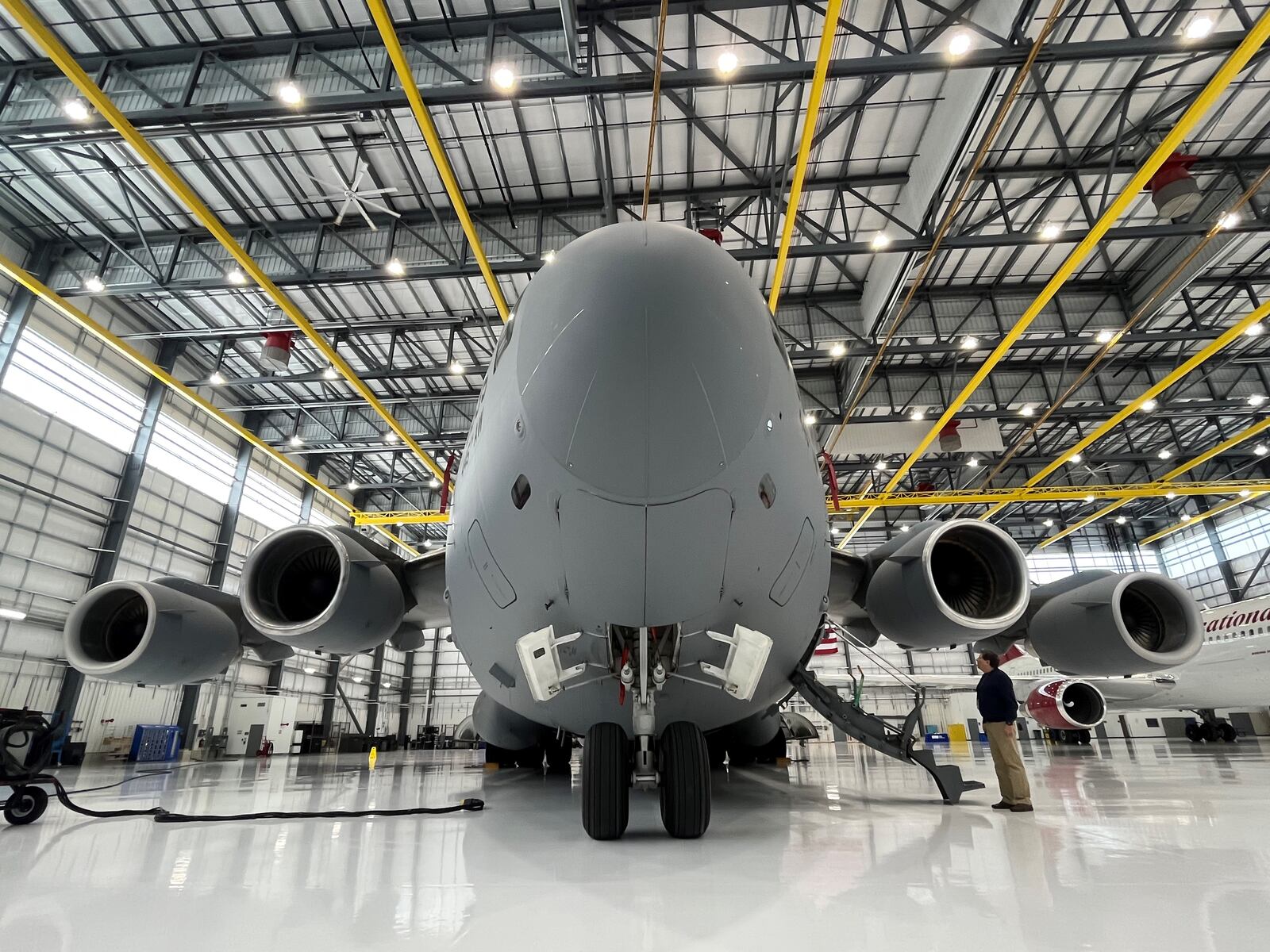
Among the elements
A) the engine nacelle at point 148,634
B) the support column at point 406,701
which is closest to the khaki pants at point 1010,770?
the engine nacelle at point 148,634

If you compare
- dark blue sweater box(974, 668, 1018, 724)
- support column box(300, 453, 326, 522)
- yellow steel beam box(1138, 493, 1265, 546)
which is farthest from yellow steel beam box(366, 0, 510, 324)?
yellow steel beam box(1138, 493, 1265, 546)

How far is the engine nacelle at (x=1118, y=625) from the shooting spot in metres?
6.56

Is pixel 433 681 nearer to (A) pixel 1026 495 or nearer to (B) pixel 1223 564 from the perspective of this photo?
(A) pixel 1026 495

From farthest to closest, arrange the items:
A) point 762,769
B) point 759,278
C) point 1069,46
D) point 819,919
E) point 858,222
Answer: point 759,278 → point 858,222 → point 762,769 → point 1069,46 → point 819,919

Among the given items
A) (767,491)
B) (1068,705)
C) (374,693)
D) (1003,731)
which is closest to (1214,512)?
(1068,705)

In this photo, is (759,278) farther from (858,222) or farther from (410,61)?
(410,61)

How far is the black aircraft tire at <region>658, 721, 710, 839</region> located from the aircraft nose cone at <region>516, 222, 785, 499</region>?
1.99m

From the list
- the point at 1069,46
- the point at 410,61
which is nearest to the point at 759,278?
the point at 1069,46

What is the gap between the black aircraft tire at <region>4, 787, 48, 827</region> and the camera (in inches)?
208

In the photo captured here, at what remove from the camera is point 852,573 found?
738 cm

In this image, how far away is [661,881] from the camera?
122 inches

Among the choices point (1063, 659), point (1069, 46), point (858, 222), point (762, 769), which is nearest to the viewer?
point (1063, 659)

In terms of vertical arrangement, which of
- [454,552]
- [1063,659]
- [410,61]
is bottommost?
[1063,659]

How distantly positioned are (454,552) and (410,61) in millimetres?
11711
